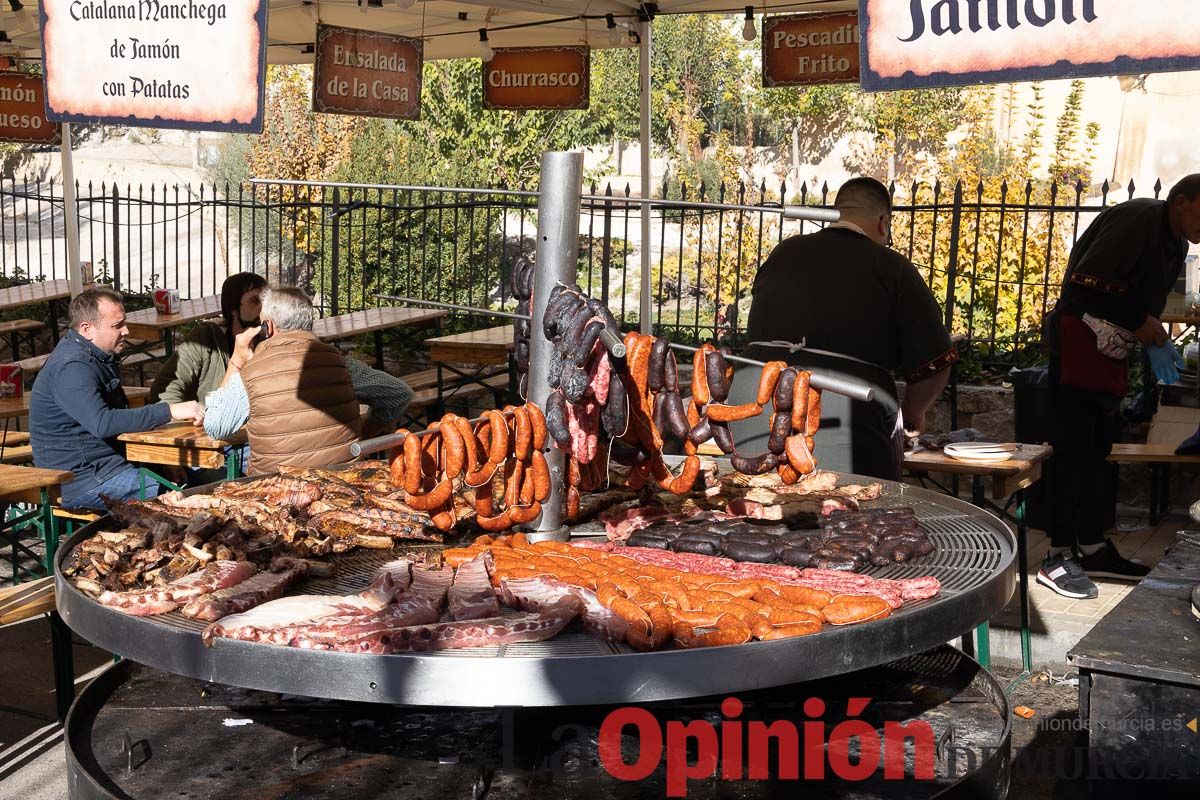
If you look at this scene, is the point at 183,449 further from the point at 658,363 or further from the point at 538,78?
the point at 538,78

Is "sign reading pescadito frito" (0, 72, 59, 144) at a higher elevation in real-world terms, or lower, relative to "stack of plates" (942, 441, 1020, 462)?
higher

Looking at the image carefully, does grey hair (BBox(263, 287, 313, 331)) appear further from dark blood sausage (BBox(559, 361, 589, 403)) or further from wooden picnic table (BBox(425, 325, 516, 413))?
wooden picnic table (BBox(425, 325, 516, 413))

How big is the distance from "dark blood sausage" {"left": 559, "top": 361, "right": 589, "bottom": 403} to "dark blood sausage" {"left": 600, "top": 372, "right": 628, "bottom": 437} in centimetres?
11

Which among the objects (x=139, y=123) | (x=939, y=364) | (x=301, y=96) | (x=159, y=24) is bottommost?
(x=939, y=364)

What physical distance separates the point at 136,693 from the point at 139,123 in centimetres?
233

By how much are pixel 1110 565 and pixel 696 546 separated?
405cm

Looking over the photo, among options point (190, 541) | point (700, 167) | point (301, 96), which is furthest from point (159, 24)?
point (700, 167)

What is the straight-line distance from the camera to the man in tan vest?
5578 mm

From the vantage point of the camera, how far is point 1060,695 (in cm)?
593

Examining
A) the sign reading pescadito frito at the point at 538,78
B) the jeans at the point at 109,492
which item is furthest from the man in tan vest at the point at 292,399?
the sign reading pescadito frito at the point at 538,78

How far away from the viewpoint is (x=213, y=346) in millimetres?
7340

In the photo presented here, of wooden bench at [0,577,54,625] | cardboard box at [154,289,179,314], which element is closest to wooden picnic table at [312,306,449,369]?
cardboard box at [154,289,179,314]

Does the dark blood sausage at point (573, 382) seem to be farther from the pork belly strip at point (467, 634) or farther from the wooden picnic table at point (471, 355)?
the wooden picnic table at point (471, 355)

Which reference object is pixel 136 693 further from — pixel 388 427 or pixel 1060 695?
pixel 1060 695
